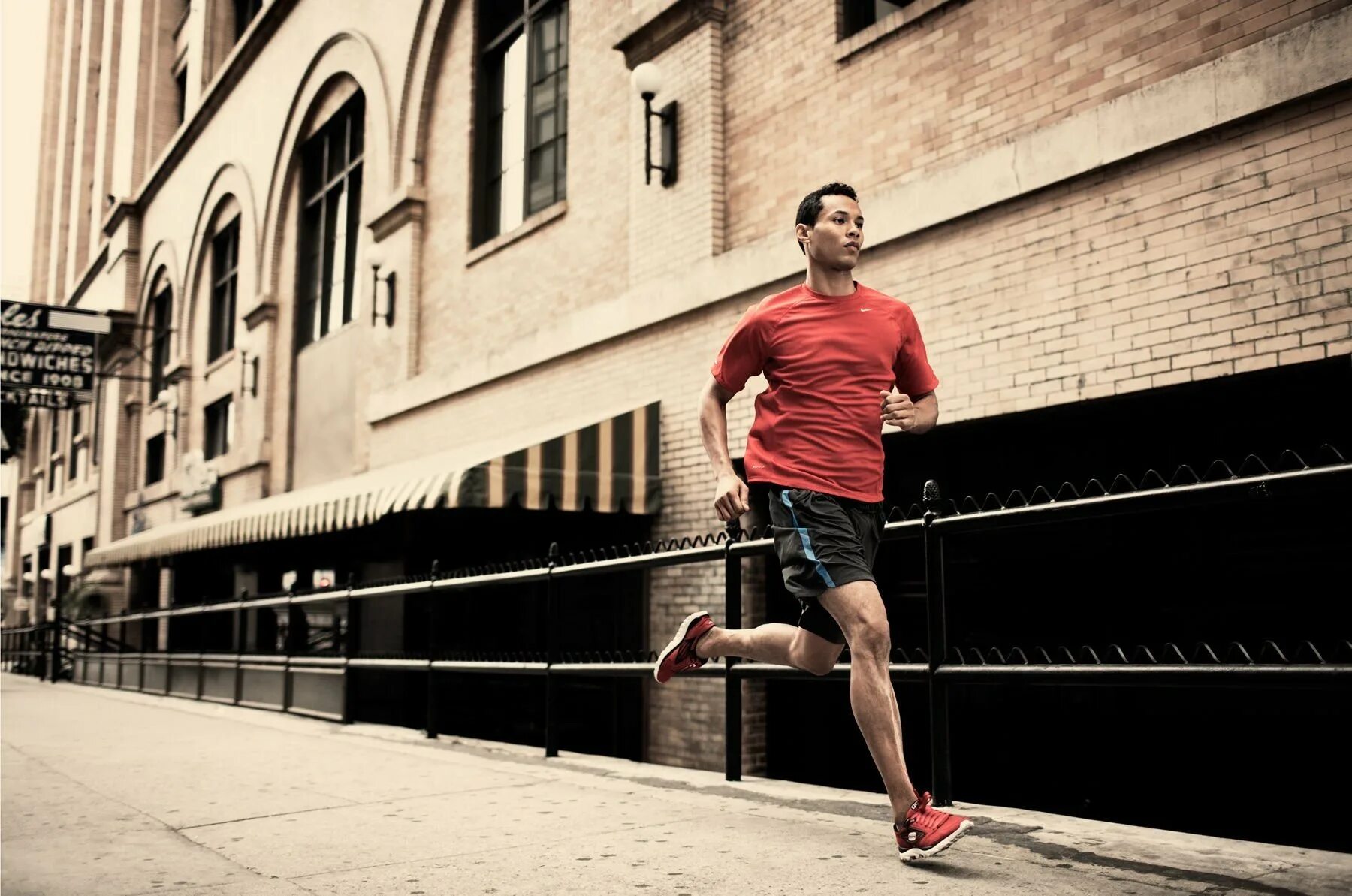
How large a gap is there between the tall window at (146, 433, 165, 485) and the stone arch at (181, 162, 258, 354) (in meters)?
3.27

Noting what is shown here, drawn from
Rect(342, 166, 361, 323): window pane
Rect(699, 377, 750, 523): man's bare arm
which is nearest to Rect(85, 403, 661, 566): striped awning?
Rect(699, 377, 750, 523): man's bare arm

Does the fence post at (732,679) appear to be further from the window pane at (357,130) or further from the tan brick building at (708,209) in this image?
the window pane at (357,130)

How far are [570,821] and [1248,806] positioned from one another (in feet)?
13.9

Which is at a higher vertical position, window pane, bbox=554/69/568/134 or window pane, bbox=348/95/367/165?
window pane, bbox=348/95/367/165

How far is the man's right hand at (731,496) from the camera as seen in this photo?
3770 millimetres

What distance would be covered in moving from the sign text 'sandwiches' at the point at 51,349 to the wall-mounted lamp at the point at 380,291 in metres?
13.1

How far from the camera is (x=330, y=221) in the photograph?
18188 mm

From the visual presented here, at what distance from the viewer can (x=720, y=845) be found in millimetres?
3867

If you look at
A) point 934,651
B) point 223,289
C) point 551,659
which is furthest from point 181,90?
point 934,651

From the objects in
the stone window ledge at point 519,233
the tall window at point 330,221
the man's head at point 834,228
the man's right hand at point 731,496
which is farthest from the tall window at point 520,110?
the man's right hand at point 731,496

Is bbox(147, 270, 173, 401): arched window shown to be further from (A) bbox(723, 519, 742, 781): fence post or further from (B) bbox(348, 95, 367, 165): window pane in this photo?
(A) bbox(723, 519, 742, 781): fence post

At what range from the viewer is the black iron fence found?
375 cm

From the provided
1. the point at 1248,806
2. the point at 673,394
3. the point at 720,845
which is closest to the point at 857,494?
the point at 720,845

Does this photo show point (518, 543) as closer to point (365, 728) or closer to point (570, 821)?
point (365, 728)
